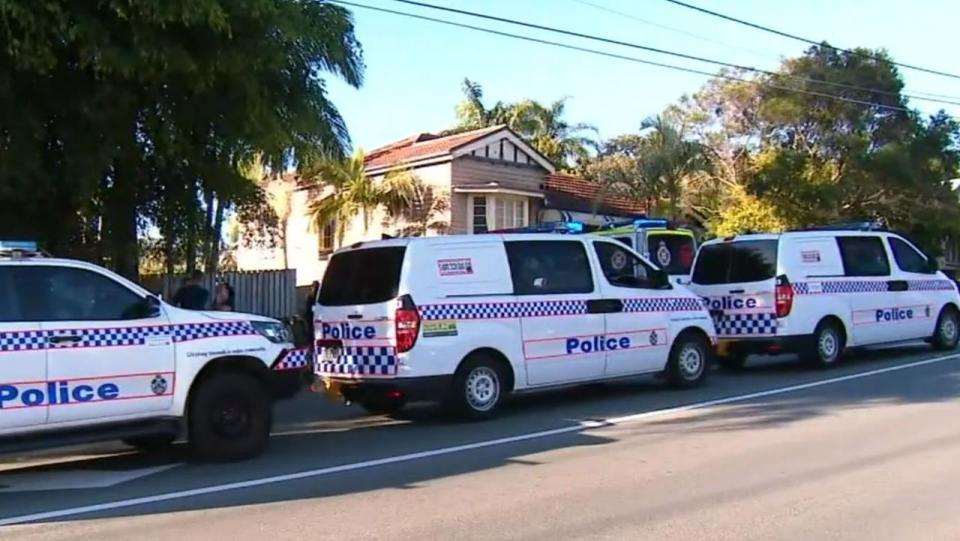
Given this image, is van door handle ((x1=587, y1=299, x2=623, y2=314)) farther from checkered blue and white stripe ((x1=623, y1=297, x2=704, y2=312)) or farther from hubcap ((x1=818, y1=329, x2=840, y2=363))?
hubcap ((x1=818, y1=329, x2=840, y2=363))

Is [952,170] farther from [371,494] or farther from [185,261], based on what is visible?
[371,494]

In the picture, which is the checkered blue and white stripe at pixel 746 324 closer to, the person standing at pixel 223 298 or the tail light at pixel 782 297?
the tail light at pixel 782 297

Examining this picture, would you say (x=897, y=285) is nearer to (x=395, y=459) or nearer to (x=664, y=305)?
(x=664, y=305)

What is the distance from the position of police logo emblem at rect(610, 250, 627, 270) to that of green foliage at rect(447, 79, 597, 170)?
28.3 metres

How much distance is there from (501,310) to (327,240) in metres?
20.5

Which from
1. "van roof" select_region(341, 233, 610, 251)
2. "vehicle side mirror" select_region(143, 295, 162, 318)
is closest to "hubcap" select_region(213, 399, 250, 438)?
"vehicle side mirror" select_region(143, 295, 162, 318)

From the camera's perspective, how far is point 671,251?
19422mm

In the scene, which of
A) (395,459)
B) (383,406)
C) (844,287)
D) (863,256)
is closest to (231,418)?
(395,459)

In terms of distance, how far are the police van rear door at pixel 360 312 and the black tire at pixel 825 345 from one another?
6.81 metres

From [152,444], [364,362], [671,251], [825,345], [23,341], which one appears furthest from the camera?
[671,251]

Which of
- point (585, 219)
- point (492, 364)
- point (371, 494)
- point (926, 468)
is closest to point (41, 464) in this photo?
point (371, 494)

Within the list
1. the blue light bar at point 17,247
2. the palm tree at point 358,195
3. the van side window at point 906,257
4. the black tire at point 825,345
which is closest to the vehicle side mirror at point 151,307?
the blue light bar at point 17,247

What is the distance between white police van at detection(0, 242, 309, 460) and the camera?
25.1 feet

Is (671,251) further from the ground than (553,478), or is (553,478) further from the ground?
(671,251)
